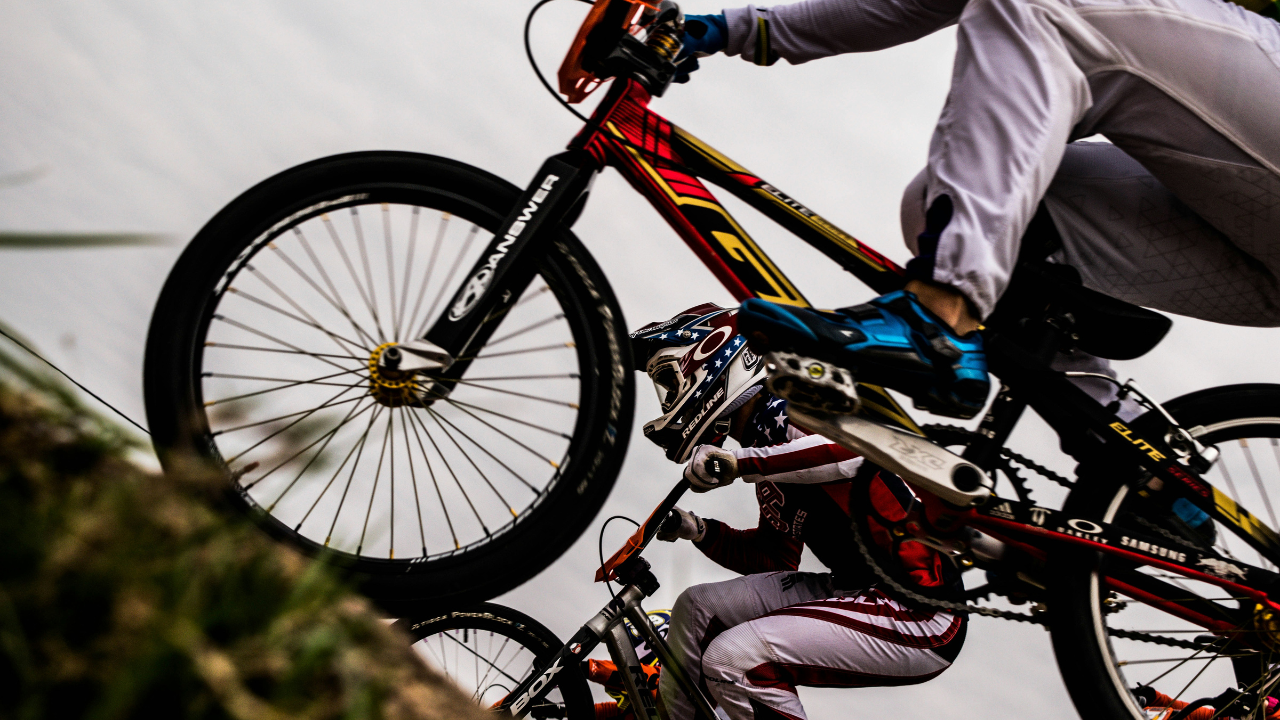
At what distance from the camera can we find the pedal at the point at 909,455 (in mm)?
1397

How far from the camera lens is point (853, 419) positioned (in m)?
1.41

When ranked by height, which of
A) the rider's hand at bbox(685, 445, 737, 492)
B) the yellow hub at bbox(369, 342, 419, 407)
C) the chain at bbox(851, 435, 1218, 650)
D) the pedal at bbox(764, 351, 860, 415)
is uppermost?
the rider's hand at bbox(685, 445, 737, 492)

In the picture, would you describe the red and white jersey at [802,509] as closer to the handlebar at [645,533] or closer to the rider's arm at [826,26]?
the handlebar at [645,533]

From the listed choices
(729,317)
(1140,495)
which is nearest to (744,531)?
(729,317)

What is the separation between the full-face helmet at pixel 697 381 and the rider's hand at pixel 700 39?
1.05 m

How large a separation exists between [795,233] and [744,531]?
1.94m

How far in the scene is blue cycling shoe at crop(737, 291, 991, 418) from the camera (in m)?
1.31

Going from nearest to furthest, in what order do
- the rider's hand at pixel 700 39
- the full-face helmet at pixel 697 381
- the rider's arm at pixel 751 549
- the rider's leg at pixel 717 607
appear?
the rider's hand at pixel 700 39 < the full-face helmet at pixel 697 381 < the rider's leg at pixel 717 607 < the rider's arm at pixel 751 549

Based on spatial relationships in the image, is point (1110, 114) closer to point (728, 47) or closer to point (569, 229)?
point (728, 47)

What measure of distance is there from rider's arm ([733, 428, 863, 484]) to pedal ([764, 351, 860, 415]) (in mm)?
1149

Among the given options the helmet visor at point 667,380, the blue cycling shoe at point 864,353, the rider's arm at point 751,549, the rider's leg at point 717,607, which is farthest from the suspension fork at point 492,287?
the rider's arm at point 751,549

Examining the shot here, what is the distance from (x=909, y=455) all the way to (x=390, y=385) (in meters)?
0.90

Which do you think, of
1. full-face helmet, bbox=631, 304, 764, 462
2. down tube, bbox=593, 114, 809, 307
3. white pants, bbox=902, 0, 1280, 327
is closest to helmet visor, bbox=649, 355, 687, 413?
full-face helmet, bbox=631, 304, 764, 462

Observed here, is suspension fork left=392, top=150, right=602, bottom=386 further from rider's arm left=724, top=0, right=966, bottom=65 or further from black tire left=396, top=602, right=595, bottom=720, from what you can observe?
black tire left=396, top=602, right=595, bottom=720
